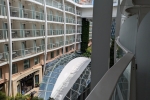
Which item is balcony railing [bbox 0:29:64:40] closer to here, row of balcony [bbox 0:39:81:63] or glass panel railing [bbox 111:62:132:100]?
row of balcony [bbox 0:39:81:63]

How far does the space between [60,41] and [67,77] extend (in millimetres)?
3439

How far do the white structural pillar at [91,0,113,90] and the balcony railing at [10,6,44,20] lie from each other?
417 cm

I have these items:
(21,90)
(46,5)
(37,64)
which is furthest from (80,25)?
(21,90)

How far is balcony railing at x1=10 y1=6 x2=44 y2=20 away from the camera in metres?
4.37

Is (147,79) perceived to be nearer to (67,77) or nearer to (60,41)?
(67,77)

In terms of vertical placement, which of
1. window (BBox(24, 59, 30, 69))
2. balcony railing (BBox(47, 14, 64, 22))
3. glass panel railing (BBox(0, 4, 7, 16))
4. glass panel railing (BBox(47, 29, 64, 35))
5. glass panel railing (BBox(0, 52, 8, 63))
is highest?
balcony railing (BBox(47, 14, 64, 22))

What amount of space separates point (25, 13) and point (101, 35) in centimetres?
456

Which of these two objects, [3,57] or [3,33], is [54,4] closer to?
[3,33]

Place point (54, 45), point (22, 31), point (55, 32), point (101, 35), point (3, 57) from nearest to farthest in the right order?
point (101, 35) < point (3, 57) < point (22, 31) < point (55, 32) < point (54, 45)

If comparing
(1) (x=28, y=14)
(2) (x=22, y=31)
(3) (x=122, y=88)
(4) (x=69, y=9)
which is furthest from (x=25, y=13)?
(3) (x=122, y=88)

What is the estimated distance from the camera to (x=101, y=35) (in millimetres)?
788

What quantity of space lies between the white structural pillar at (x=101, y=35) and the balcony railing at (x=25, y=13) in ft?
13.7

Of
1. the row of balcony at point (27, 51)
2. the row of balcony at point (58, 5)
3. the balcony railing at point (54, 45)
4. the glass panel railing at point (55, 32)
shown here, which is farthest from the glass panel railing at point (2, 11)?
the balcony railing at point (54, 45)

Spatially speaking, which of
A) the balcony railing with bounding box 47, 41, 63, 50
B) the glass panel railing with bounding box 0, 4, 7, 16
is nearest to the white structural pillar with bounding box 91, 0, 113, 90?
the glass panel railing with bounding box 0, 4, 7, 16
